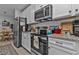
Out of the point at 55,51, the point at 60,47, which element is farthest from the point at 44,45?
the point at 60,47

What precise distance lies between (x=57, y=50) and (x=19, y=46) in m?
2.69

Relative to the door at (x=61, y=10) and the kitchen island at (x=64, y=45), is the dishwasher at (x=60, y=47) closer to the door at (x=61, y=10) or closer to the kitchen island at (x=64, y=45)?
the kitchen island at (x=64, y=45)

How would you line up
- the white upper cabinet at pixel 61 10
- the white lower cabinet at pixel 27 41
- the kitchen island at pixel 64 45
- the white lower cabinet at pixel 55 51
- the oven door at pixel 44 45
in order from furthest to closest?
the white lower cabinet at pixel 27 41
the oven door at pixel 44 45
the white upper cabinet at pixel 61 10
the white lower cabinet at pixel 55 51
the kitchen island at pixel 64 45

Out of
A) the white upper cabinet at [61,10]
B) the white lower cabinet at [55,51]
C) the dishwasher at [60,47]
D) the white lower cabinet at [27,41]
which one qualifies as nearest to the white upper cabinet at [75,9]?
the white upper cabinet at [61,10]

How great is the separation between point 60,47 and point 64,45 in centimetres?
9

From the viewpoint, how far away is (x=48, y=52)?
1.85m

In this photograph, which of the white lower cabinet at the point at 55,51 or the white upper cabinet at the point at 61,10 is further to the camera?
the white upper cabinet at the point at 61,10

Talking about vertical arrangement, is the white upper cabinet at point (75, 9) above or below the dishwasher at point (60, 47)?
above

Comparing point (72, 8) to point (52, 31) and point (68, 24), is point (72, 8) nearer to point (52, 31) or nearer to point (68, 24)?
point (68, 24)

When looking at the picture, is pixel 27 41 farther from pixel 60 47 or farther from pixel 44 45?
pixel 60 47

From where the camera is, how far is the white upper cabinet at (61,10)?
1.72m

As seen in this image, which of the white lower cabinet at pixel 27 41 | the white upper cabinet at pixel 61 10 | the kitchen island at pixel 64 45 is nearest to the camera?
the kitchen island at pixel 64 45

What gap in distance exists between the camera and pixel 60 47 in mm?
1481

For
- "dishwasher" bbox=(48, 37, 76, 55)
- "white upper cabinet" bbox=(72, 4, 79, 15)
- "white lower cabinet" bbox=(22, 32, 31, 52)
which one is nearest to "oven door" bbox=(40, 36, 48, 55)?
"dishwasher" bbox=(48, 37, 76, 55)
